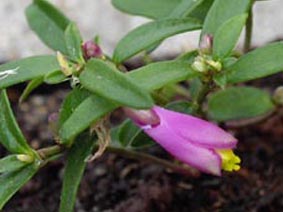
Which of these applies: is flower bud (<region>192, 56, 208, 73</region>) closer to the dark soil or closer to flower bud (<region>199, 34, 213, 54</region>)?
flower bud (<region>199, 34, 213, 54</region>)

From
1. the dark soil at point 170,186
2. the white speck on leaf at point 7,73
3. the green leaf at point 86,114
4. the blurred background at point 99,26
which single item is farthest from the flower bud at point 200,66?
the blurred background at point 99,26

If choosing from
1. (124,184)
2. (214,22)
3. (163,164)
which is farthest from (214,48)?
(124,184)

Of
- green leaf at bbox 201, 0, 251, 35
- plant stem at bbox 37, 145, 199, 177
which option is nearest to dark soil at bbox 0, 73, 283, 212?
plant stem at bbox 37, 145, 199, 177

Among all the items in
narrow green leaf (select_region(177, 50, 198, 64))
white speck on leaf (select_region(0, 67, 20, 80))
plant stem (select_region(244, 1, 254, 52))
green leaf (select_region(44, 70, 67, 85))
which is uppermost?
white speck on leaf (select_region(0, 67, 20, 80))

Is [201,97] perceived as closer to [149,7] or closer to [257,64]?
[257,64]

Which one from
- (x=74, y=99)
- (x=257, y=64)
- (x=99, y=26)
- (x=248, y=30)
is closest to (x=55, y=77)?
(x=74, y=99)
